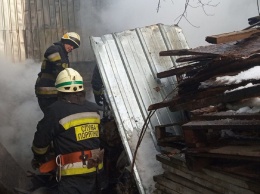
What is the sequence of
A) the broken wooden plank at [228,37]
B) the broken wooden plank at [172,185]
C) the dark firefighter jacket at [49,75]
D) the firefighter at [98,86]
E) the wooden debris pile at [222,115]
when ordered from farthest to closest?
the firefighter at [98,86] < the dark firefighter jacket at [49,75] < the broken wooden plank at [228,37] < the broken wooden plank at [172,185] < the wooden debris pile at [222,115]

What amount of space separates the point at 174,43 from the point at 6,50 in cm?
458

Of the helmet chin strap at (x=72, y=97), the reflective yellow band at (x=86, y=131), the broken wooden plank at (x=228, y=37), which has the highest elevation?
the broken wooden plank at (x=228, y=37)

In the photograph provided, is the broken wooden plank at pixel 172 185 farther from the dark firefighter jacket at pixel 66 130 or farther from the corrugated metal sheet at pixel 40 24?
the corrugated metal sheet at pixel 40 24

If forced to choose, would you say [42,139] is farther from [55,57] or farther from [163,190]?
[55,57]

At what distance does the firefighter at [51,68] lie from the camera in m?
6.29

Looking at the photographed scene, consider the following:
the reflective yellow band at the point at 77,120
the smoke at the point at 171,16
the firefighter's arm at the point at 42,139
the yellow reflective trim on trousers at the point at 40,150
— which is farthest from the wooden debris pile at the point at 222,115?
the smoke at the point at 171,16

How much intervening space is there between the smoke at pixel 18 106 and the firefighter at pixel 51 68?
1.34 m

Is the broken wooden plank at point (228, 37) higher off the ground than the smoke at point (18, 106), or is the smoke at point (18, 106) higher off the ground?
the smoke at point (18, 106)

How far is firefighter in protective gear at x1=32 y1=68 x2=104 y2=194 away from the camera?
4117 mm

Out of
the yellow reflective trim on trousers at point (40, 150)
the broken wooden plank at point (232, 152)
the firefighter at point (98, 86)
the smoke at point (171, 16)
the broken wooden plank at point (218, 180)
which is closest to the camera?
the broken wooden plank at point (232, 152)

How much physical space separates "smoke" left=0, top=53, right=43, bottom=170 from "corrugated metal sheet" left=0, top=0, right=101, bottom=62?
375mm

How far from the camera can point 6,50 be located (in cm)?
850

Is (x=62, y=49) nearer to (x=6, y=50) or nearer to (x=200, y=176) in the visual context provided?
(x=6, y=50)

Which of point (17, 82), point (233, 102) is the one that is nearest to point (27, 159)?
point (17, 82)
